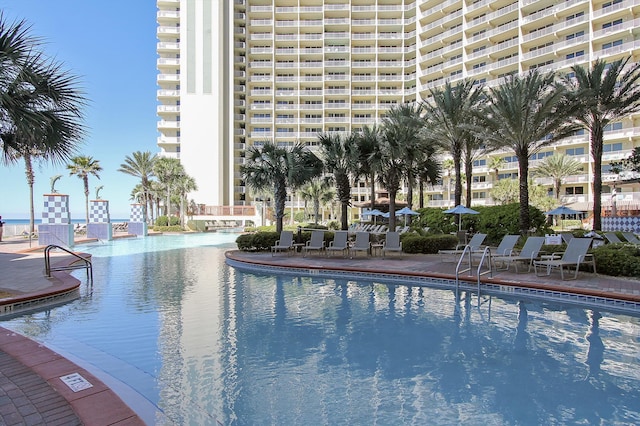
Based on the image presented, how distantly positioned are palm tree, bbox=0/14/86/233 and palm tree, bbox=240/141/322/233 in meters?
9.13

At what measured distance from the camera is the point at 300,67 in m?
59.5

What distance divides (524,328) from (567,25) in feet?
168

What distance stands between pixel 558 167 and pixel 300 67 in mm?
37747

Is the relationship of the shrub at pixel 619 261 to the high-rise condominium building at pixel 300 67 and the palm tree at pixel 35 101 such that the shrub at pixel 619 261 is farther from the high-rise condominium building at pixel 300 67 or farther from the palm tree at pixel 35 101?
the high-rise condominium building at pixel 300 67

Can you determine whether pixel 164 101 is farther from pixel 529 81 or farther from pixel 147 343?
pixel 147 343

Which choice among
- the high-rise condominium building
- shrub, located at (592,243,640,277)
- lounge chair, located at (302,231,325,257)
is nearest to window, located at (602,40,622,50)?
the high-rise condominium building

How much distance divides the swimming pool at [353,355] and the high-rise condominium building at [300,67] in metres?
47.6

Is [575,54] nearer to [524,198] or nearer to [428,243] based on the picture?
[524,198]

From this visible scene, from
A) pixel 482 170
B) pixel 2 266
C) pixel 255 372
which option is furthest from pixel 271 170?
pixel 482 170

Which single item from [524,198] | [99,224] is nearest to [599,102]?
[524,198]

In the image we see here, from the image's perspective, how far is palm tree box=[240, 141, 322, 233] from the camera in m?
16.4

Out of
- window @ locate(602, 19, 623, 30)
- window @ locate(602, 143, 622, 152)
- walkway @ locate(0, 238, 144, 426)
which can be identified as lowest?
walkway @ locate(0, 238, 144, 426)

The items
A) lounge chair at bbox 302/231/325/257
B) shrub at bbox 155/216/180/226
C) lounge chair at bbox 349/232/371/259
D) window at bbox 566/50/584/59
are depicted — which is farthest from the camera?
window at bbox 566/50/584/59

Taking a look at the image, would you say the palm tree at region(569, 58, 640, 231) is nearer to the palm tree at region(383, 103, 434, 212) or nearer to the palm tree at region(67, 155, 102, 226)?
the palm tree at region(383, 103, 434, 212)
